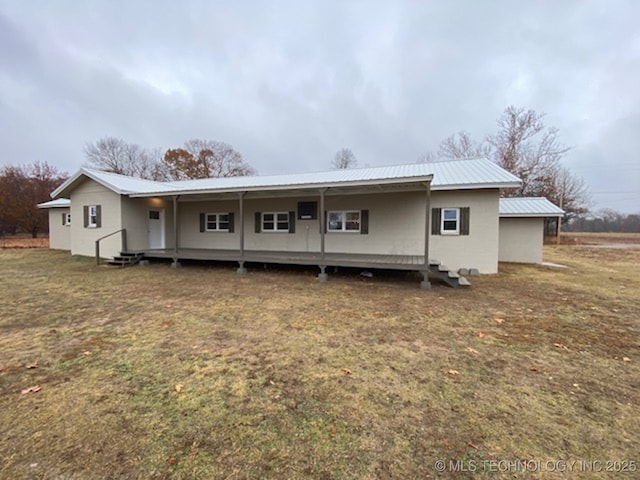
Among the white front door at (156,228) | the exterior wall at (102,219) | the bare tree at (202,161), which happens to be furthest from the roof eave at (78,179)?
the bare tree at (202,161)

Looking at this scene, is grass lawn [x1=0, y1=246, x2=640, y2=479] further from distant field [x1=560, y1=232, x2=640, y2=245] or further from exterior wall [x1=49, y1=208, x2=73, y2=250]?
distant field [x1=560, y1=232, x2=640, y2=245]

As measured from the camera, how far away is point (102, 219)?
1330 cm

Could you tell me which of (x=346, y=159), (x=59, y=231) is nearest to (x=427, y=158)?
(x=346, y=159)

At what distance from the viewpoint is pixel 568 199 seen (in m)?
28.2

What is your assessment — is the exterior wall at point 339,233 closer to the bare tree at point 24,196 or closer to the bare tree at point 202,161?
the bare tree at point 24,196

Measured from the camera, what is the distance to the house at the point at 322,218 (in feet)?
32.1

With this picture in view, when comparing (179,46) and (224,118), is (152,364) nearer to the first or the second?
(179,46)

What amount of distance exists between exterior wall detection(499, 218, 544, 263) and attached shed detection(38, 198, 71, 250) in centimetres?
2338

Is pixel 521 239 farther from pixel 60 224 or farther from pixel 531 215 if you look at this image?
pixel 60 224

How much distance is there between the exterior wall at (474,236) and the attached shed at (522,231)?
11.9ft

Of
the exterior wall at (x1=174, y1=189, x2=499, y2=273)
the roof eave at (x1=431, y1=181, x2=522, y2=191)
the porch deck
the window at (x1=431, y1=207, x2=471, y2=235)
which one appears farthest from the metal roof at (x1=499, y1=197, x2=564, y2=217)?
the porch deck

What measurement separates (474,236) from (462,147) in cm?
2358

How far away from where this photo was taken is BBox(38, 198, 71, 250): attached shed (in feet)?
57.5

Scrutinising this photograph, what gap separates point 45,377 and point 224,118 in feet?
103
